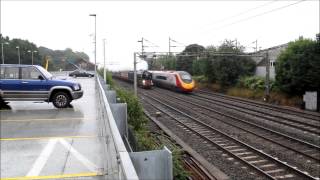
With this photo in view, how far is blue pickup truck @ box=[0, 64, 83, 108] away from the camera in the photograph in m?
16.6

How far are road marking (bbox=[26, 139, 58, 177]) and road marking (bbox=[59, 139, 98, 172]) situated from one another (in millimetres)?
307

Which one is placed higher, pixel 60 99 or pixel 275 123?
pixel 60 99

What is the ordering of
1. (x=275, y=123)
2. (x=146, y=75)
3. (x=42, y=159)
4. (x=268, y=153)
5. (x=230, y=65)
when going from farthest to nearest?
(x=146, y=75) < (x=230, y=65) < (x=275, y=123) < (x=268, y=153) < (x=42, y=159)

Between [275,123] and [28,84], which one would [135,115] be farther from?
[275,123]

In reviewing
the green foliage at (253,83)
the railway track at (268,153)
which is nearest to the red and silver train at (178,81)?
the green foliage at (253,83)

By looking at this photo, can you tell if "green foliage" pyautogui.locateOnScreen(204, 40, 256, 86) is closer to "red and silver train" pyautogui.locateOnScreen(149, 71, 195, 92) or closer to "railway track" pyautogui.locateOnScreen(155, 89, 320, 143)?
"red and silver train" pyautogui.locateOnScreen(149, 71, 195, 92)

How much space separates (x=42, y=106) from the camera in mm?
18453

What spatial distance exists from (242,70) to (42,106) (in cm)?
3287

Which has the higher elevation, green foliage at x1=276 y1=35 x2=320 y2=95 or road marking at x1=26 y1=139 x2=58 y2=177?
green foliage at x1=276 y1=35 x2=320 y2=95

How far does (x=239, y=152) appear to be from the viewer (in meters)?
16.0

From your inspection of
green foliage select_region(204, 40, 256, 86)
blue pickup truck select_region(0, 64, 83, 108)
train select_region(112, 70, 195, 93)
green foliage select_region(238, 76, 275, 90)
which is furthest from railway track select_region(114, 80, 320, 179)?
green foliage select_region(204, 40, 256, 86)

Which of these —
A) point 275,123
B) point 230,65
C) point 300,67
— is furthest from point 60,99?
point 230,65

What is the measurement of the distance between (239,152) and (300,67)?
18732 mm

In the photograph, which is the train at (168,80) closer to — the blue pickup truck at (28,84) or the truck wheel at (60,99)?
the truck wheel at (60,99)
